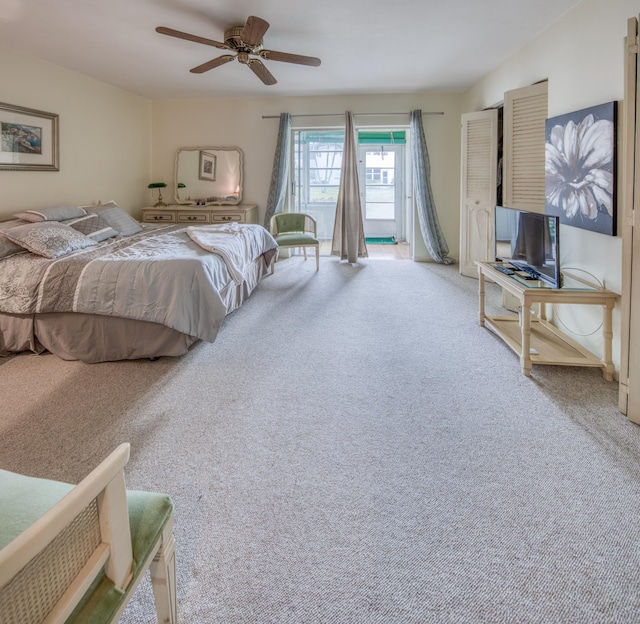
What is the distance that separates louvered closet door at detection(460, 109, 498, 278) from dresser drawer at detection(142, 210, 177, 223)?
Result: 396cm

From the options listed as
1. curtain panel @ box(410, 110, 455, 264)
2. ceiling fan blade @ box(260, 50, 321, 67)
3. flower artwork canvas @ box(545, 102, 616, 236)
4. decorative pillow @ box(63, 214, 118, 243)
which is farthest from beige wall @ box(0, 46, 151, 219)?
flower artwork canvas @ box(545, 102, 616, 236)

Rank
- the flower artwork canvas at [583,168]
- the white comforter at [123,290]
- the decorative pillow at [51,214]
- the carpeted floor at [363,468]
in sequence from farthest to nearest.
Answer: the decorative pillow at [51,214] < the white comforter at [123,290] < the flower artwork canvas at [583,168] < the carpeted floor at [363,468]

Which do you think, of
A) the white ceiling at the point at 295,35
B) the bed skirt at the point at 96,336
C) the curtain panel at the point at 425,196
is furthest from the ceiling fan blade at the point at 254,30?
the curtain panel at the point at 425,196

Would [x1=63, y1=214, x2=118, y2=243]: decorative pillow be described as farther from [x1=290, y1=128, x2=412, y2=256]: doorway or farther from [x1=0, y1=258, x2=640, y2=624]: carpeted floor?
[x1=290, y1=128, x2=412, y2=256]: doorway

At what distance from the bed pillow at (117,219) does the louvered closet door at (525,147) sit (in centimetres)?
376

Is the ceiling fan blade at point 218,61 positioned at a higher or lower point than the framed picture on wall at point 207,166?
higher

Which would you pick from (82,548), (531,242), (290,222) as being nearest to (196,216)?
(290,222)

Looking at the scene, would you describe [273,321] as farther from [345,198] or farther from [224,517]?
[345,198]

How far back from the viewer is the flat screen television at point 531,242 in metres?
2.93

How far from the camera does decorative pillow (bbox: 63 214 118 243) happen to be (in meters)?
4.17

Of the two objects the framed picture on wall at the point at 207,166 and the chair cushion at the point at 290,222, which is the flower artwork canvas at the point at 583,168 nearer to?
the chair cushion at the point at 290,222

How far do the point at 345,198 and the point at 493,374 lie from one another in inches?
175

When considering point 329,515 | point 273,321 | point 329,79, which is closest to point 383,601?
point 329,515

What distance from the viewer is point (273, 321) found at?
4.06 metres
